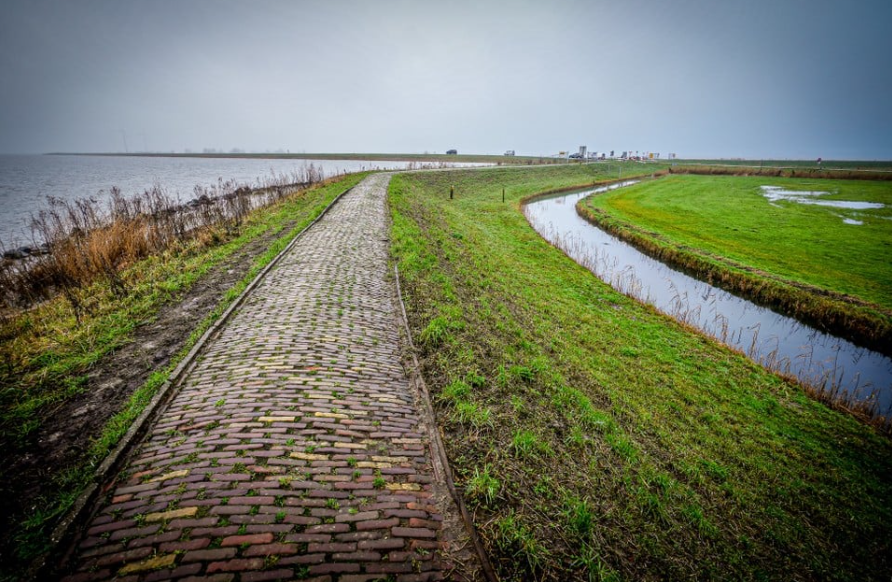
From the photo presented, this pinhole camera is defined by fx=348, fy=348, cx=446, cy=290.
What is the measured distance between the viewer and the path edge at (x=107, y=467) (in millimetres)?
3230

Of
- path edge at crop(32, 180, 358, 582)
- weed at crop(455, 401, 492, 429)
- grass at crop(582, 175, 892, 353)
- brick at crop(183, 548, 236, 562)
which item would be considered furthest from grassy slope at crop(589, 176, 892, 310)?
path edge at crop(32, 180, 358, 582)

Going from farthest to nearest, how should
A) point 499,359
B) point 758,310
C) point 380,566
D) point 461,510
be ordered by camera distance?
A: point 758,310
point 499,359
point 461,510
point 380,566

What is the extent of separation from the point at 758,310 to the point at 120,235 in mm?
24143

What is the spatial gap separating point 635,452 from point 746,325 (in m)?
9.75

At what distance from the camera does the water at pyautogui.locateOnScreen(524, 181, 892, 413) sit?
9.44 meters

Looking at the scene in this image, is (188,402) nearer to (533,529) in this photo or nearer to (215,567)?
(215,567)

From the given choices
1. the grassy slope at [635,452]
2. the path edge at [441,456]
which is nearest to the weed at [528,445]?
the grassy slope at [635,452]

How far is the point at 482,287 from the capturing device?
12.2m

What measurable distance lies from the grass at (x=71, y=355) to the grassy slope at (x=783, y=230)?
795 inches

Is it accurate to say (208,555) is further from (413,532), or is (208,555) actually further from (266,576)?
(413,532)

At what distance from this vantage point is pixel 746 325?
12211 mm

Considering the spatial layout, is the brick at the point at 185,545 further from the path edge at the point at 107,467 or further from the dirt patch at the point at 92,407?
the dirt patch at the point at 92,407

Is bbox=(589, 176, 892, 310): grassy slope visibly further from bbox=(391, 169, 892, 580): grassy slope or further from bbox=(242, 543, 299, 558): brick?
bbox=(242, 543, 299, 558): brick

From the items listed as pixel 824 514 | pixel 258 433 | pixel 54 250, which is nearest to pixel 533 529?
pixel 258 433
